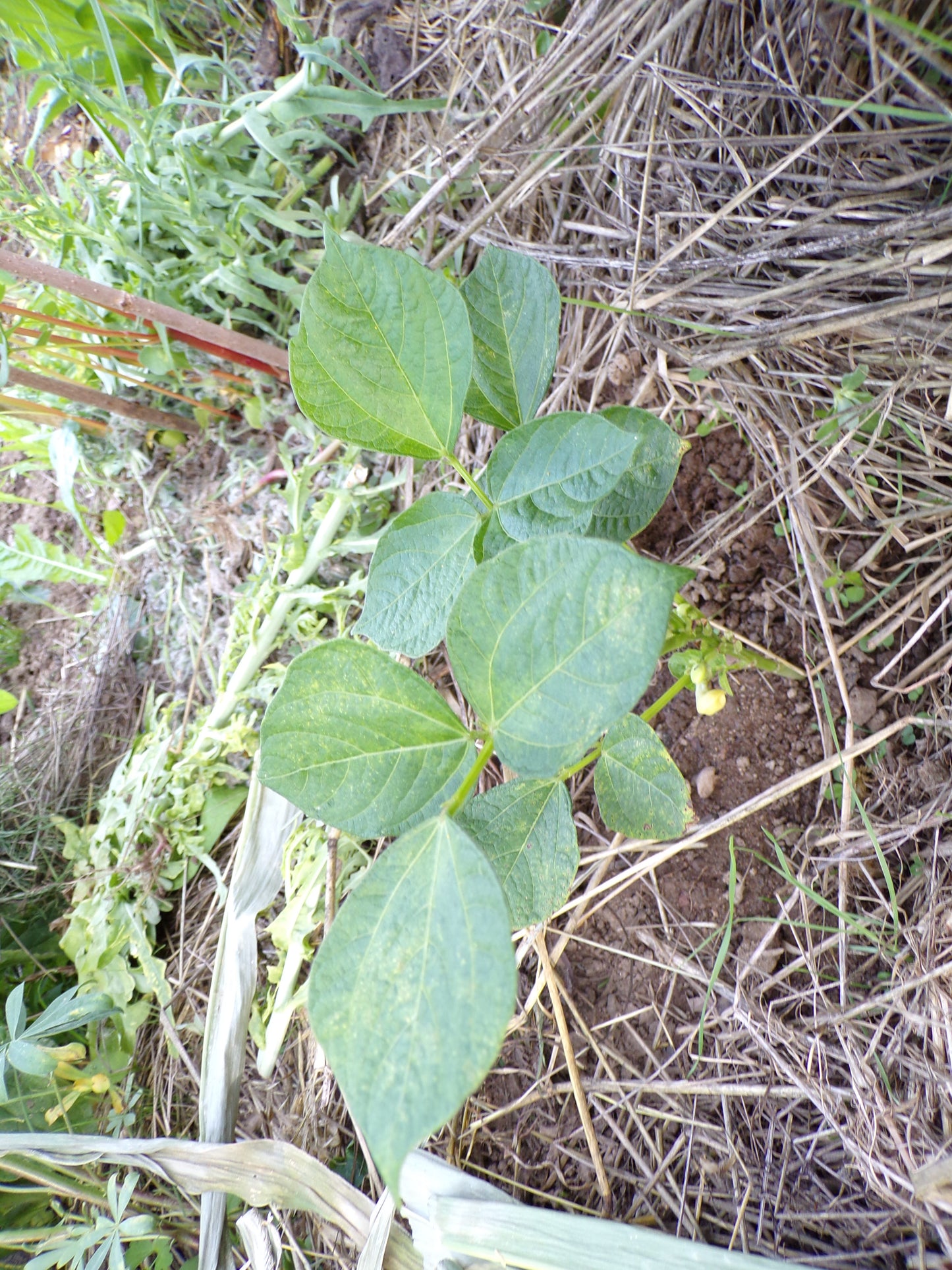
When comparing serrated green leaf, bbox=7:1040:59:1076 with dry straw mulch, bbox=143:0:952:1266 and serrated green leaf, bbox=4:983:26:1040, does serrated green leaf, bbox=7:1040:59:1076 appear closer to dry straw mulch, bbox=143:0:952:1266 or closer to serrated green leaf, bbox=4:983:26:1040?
serrated green leaf, bbox=4:983:26:1040

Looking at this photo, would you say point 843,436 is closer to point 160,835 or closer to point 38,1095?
point 160,835

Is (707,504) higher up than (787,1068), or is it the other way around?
(707,504)

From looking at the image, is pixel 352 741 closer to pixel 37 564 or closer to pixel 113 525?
pixel 113 525

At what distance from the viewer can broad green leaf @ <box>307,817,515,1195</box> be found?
44cm

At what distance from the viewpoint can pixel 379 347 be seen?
0.64 meters

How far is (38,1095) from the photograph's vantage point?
3.92ft

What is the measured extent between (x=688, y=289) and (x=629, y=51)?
33 cm

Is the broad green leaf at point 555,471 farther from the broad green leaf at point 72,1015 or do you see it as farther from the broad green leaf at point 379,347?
the broad green leaf at point 72,1015

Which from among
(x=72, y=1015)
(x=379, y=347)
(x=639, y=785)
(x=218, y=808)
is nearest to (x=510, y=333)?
Result: (x=379, y=347)

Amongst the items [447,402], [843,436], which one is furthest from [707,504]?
[447,402]

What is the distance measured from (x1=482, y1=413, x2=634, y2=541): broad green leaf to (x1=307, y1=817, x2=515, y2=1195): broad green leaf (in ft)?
0.93

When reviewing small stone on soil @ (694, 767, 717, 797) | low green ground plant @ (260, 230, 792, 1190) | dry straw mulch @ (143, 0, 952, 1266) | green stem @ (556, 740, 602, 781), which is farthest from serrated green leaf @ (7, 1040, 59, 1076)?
small stone on soil @ (694, 767, 717, 797)

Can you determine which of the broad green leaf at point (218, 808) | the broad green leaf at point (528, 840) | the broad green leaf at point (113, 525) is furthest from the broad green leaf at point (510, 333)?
the broad green leaf at point (113, 525)

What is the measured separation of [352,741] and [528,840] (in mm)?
222
